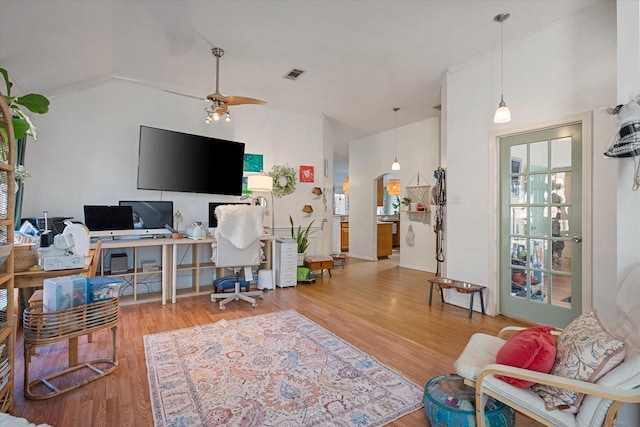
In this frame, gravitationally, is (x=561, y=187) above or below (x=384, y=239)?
above

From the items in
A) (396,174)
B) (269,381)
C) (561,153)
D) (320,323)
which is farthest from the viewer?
(396,174)

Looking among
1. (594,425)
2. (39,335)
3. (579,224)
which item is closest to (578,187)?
(579,224)

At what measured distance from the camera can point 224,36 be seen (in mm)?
3160

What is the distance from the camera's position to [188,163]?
4.35 metres

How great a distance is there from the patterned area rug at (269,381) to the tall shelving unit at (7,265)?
71 centimetres

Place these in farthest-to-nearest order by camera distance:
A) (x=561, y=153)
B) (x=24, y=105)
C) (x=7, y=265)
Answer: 1. (x=561, y=153)
2. (x=24, y=105)
3. (x=7, y=265)

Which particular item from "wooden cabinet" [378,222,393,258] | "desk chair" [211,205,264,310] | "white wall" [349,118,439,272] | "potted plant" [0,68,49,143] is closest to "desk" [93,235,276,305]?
"desk chair" [211,205,264,310]

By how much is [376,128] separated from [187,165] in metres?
3.99

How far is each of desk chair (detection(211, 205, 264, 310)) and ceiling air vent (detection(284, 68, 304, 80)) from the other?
70.6 inches

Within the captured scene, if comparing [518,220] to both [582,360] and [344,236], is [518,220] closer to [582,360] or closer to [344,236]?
[582,360]

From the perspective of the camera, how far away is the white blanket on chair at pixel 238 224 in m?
3.58

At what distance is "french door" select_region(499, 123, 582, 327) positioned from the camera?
9.66 ft

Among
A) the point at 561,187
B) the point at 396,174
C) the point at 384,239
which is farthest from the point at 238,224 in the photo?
the point at 384,239

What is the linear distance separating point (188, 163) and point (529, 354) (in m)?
4.23
